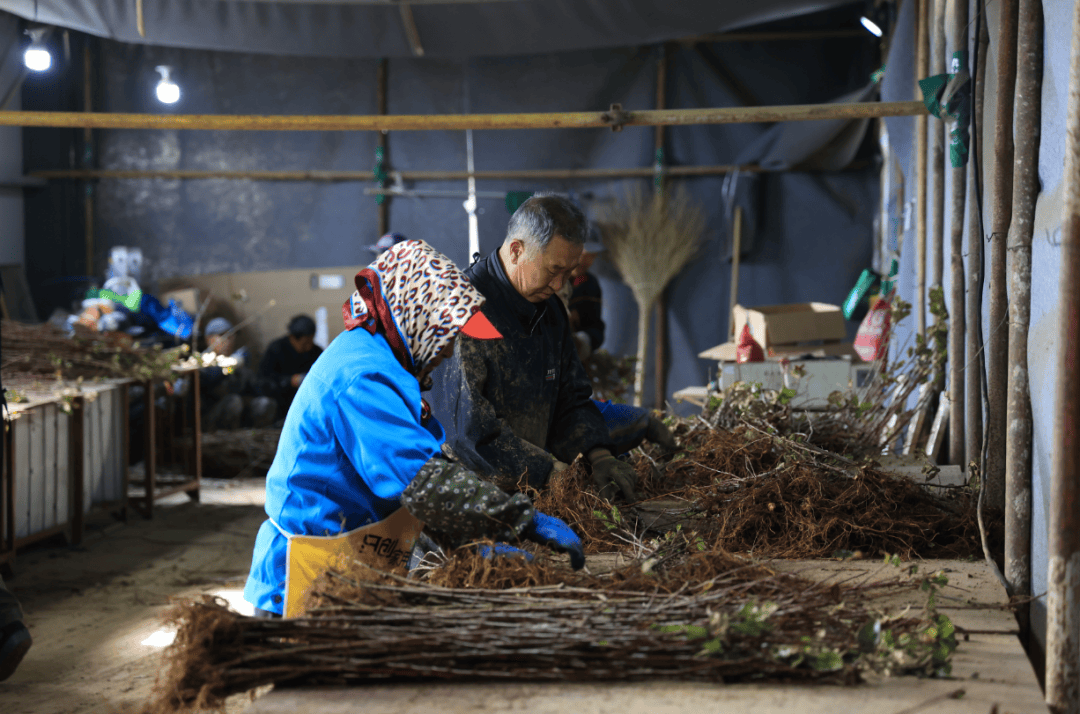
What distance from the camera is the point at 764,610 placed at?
1.45 meters

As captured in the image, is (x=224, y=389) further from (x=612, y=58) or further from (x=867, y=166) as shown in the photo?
(x=867, y=166)

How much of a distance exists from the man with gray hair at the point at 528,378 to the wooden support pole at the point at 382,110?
18.2ft

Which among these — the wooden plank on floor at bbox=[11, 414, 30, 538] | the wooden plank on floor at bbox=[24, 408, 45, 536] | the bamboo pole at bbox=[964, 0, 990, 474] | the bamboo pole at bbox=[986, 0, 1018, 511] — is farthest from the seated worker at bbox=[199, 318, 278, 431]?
the bamboo pole at bbox=[986, 0, 1018, 511]

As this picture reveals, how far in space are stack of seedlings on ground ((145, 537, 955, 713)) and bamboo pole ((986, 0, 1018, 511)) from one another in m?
1.01

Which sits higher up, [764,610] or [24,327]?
[24,327]

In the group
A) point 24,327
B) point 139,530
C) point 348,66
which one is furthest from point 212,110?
point 139,530

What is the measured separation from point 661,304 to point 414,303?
20.0 ft

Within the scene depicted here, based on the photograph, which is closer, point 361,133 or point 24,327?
point 24,327

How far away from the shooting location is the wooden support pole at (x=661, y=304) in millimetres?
7645

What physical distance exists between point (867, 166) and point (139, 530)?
6.13m

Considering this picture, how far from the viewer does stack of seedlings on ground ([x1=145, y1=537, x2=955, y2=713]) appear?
55.2 inches

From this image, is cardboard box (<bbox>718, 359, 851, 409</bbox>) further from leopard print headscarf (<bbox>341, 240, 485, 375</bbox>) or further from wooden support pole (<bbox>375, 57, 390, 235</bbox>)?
wooden support pole (<bbox>375, 57, 390, 235</bbox>)

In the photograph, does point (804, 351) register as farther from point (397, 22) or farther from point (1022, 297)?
point (397, 22)

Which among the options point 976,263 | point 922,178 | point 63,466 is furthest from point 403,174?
point 976,263
